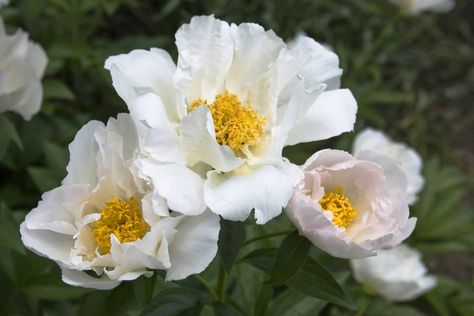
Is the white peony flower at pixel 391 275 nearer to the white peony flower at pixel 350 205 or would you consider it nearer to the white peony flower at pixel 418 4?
the white peony flower at pixel 350 205

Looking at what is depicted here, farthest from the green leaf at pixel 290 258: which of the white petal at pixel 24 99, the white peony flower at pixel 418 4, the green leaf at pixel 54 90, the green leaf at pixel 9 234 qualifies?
the white peony flower at pixel 418 4

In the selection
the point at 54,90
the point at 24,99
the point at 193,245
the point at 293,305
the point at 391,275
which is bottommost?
the point at 391,275

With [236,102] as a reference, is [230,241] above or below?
below

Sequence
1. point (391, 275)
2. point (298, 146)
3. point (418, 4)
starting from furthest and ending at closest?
point (418, 4)
point (298, 146)
point (391, 275)

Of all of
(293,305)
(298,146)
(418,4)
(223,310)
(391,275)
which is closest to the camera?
(223,310)

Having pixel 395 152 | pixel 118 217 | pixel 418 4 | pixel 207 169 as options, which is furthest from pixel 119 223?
pixel 418 4

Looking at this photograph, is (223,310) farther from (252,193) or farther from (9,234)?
(9,234)
